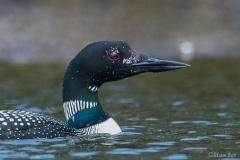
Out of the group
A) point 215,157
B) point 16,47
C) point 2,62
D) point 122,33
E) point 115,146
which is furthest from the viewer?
point 122,33

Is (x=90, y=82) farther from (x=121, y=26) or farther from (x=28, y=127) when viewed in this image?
(x=121, y=26)

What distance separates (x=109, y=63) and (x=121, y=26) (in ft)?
51.8

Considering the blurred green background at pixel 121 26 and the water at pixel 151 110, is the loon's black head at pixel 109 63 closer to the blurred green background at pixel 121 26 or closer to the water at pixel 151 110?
the water at pixel 151 110

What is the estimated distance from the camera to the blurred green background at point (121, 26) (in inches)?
957

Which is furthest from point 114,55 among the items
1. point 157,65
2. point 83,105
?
point 83,105

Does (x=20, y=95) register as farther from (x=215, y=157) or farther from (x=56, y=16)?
(x=56, y=16)

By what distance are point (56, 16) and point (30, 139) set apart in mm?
16479

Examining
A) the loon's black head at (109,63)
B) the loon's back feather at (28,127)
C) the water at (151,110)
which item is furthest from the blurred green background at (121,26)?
the loon's back feather at (28,127)

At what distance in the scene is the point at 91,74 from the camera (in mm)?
10562

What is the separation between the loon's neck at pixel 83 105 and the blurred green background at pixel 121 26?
12663 mm

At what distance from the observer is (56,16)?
86.3 feet

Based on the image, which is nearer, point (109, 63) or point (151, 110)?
point (109, 63)

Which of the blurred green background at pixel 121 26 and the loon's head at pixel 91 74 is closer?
the loon's head at pixel 91 74

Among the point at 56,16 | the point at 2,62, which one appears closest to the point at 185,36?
the point at 56,16
